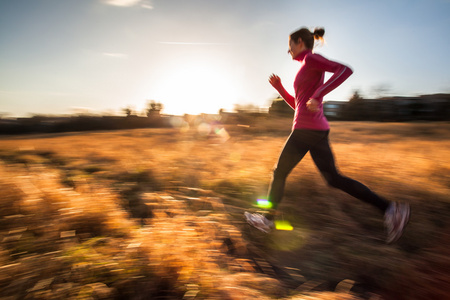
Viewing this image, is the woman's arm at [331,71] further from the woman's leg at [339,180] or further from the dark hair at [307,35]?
the woman's leg at [339,180]

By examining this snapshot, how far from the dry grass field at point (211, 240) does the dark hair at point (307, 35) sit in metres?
1.85

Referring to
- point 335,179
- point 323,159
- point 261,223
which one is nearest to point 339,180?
point 335,179

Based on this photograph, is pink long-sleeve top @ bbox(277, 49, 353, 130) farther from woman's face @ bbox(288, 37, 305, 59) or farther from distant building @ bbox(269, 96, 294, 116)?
distant building @ bbox(269, 96, 294, 116)

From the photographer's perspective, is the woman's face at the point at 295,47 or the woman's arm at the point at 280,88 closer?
the woman's face at the point at 295,47

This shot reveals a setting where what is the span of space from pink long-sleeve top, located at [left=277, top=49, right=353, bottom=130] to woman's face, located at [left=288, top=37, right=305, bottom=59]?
38mm

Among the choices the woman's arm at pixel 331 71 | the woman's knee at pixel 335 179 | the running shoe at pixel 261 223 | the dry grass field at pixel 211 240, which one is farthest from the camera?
the running shoe at pixel 261 223

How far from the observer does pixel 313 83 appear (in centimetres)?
206

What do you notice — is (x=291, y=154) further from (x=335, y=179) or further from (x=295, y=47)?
(x=295, y=47)

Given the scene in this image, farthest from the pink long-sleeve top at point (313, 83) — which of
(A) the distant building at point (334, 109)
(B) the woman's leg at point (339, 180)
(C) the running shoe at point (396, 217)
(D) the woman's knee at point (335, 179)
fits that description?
(A) the distant building at point (334, 109)

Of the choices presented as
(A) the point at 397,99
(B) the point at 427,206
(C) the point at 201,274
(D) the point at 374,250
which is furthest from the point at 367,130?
(C) the point at 201,274

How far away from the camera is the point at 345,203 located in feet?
10.2

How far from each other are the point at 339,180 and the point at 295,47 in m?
1.25

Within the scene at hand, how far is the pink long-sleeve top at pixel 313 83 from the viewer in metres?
1.93

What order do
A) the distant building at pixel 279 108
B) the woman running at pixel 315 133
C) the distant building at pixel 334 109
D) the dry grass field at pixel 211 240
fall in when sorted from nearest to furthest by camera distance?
1. the dry grass field at pixel 211 240
2. the woman running at pixel 315 133
3. the distant building at pixel 279 108
4. the distant building at pixel 334 109
